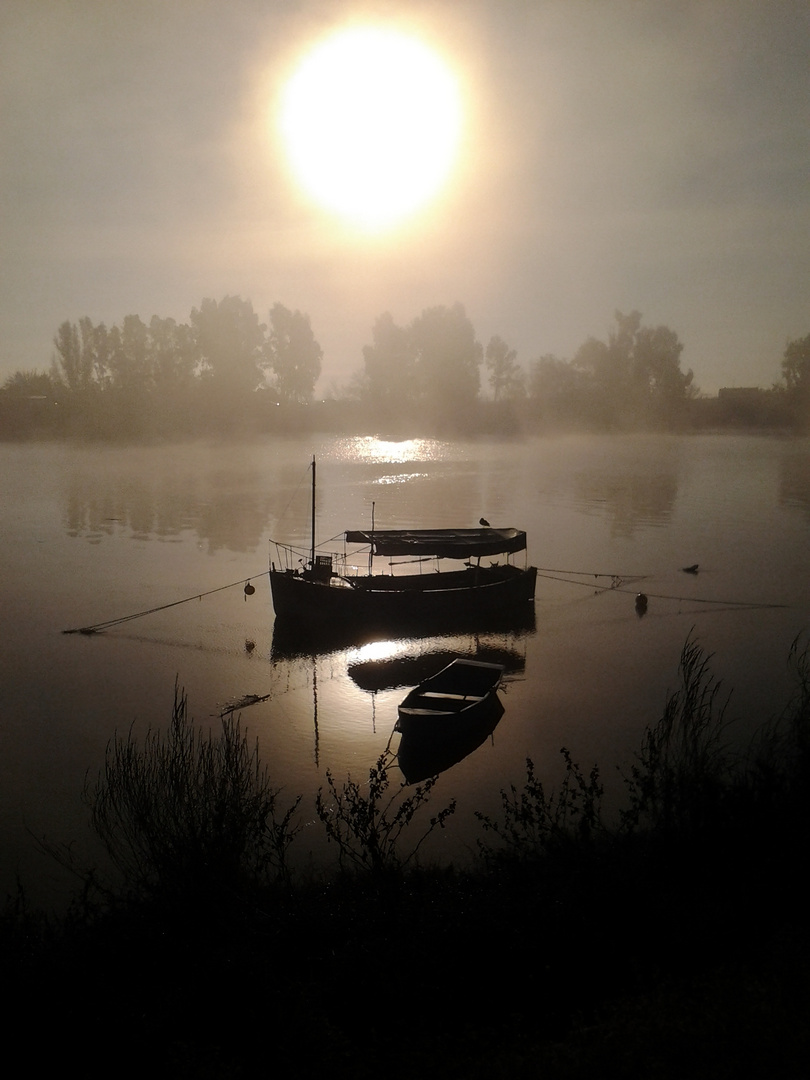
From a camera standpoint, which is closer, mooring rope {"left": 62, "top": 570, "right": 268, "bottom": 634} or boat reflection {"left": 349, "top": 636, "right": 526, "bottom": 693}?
boat reflection {"left": 349, "top": 636, "right": 526, "bottom": 693}

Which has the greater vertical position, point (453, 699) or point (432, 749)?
point (453, 699)

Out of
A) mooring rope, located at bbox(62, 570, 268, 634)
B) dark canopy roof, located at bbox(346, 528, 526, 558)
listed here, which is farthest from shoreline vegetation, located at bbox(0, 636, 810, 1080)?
dark canopy roof, located at bbox(346, 528, 526, 558)

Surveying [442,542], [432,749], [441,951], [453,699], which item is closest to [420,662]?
[453,699]

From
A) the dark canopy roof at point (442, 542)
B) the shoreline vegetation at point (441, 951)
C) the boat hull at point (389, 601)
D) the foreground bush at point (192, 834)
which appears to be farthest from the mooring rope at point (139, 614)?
the foreground bush at point (192, 834)

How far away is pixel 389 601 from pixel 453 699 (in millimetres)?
10316

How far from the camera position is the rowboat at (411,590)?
1164 inches

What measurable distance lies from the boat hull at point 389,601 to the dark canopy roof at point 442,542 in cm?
130

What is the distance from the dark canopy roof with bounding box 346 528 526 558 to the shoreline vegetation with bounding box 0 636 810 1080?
2017 cm

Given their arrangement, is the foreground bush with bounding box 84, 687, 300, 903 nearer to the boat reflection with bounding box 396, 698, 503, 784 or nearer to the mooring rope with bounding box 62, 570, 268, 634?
the boat reflection with bounding box 396, 698, 503, 784

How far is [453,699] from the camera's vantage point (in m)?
19.5

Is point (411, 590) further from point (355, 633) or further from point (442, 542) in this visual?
point (442, 542)

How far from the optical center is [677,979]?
895cm

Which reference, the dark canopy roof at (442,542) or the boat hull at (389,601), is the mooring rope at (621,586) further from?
the boat hull at (389,601)

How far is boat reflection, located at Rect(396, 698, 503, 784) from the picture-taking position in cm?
1750
